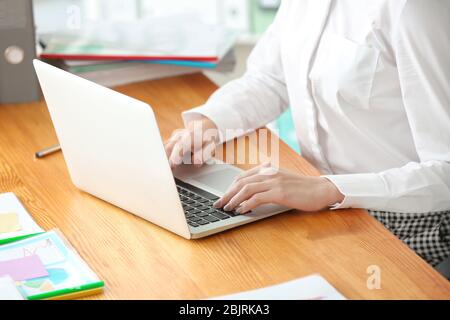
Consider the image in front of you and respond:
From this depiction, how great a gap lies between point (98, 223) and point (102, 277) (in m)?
0.18

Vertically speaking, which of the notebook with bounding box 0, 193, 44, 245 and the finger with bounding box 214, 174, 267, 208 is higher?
the finger with bounding box 214, 174, 267, 208

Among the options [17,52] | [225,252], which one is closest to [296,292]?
[225,252]

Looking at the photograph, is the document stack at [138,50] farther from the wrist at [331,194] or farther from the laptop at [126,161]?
the wrist at [331,194]

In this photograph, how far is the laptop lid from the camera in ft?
3.79

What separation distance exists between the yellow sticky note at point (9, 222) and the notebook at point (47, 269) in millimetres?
50

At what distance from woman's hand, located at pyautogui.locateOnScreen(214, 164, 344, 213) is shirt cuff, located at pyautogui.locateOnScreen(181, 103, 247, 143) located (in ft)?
1.08

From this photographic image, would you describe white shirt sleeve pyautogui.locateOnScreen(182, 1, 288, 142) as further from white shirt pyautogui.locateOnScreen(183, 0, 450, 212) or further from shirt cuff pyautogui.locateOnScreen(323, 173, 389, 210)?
shirt cuff pyautogui.locateOnScreen(323, 173, 389, 210)

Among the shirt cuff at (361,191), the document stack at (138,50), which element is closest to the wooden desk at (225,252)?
the shirt cuff at (361,191)

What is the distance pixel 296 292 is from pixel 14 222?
49 centimetres

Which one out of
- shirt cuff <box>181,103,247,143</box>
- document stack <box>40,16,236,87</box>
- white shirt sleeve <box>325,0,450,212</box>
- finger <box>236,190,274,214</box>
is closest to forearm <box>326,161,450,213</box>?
white shirt sleeve <box>325,0,450,212</box>

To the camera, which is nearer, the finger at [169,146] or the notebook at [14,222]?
the notebook at [14,222]

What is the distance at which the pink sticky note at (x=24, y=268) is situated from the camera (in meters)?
1.10

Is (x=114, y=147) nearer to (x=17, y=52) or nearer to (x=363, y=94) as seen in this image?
(x=363, y=94)
